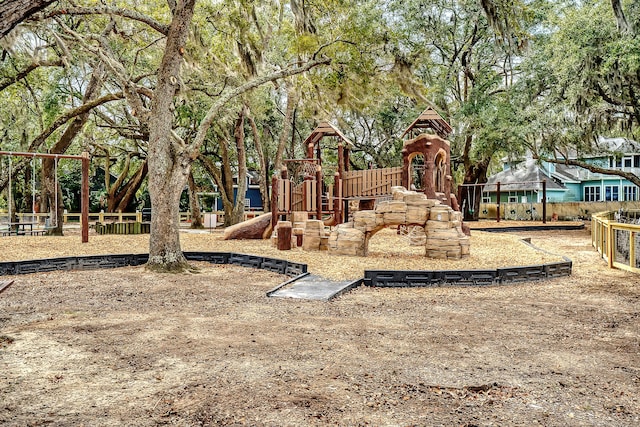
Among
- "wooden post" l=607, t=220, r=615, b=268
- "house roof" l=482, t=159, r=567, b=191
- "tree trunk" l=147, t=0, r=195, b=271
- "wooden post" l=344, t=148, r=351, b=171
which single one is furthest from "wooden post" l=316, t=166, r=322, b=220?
"house roof" l=482, t=159, r=567, b=191

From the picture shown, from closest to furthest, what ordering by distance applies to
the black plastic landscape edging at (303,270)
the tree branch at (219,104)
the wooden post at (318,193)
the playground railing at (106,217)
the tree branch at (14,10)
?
the tree branch at (14,10), the black plastic landscape edging at (303,270), the tree branch at (219,104), the wooden post at (318,193), the playground railing at (106,217)

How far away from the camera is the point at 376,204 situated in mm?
14039

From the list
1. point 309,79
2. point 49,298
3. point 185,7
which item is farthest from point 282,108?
point 49,298

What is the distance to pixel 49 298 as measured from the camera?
7.25 meters

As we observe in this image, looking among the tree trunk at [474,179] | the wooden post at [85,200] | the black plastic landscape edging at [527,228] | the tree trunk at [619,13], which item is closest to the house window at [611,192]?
the tree trunk at [474,179]

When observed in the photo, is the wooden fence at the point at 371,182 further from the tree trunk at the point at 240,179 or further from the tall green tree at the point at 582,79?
the tall green tree at the point at 582,79

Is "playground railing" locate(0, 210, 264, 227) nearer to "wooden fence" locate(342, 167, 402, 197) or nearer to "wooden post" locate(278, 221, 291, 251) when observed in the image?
"wooden fence" locate(342, 167, 402, 197)

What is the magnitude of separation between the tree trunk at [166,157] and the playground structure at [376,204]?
13.4ft

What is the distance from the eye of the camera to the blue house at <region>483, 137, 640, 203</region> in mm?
36406

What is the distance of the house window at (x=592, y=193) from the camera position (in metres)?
38.4

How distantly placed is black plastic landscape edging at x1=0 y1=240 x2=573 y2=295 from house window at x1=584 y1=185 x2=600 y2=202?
1305 inches

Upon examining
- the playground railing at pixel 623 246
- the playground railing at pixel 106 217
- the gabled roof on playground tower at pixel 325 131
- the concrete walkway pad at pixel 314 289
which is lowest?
the concrete walkway pad at pixel 314 289

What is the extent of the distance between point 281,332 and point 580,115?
19301 mm

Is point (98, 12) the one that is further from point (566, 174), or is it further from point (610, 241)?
point (566, 174)
